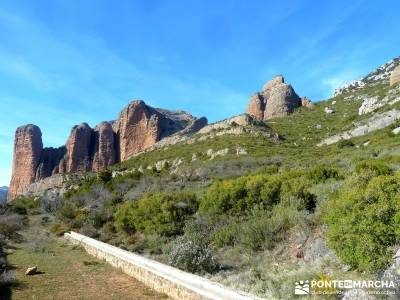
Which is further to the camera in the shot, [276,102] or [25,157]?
[25,157]

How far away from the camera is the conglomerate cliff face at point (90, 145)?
101m

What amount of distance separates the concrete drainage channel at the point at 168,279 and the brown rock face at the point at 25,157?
3910 inches

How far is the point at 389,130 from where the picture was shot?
1510 inches

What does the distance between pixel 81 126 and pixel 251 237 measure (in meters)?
103

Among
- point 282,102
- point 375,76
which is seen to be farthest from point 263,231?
point 375,76

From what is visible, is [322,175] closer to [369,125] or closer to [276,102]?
[369,125]

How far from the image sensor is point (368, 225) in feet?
30.9

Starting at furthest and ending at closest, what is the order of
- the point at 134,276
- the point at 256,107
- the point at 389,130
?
the point at 256,107
the point at 389,130
the point at 134,276

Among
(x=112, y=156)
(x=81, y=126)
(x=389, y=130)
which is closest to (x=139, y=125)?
(x=112, y=156)

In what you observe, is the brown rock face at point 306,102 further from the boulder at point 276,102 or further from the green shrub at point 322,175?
the green shrub at point 322,175

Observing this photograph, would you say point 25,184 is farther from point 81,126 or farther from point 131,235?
point 131,235

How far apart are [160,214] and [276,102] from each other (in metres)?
65.3

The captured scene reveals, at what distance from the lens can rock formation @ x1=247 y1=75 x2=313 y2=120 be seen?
80.6 metres

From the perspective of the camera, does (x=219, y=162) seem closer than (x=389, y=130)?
No
